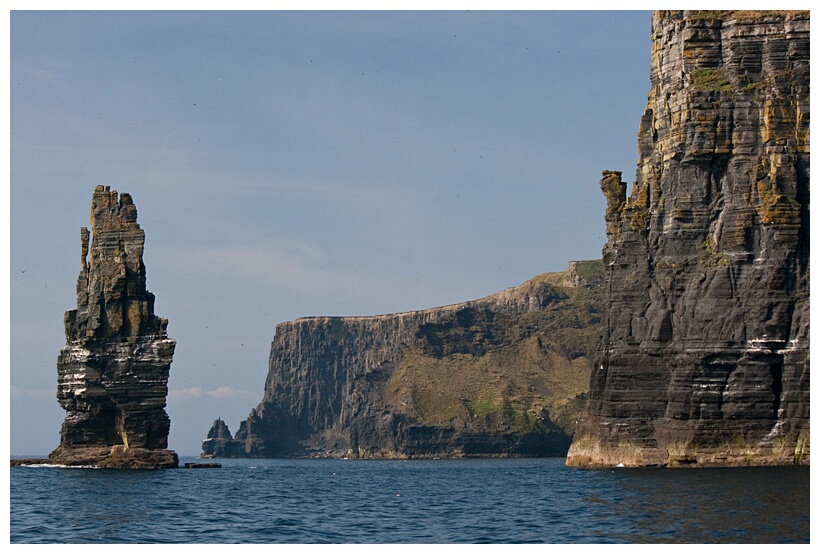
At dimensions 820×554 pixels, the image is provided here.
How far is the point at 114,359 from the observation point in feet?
488

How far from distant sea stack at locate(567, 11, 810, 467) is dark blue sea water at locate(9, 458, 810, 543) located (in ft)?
18.5

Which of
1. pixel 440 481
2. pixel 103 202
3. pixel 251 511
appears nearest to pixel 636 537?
pixel 251 511

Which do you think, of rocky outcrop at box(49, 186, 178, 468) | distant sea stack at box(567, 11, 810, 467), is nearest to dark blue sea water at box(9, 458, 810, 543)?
distant sea stack at box(567, 11, 810, 467)

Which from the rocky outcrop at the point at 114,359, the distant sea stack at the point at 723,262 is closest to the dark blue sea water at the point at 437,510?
the distant sea stack at the point at 723,262

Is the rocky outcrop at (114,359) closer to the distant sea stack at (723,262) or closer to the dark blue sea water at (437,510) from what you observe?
the dark blue sea water at (437,510)

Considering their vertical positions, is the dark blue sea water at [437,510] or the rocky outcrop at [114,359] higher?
the rocky outcrop at [114,359]

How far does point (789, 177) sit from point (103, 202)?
7262 cm

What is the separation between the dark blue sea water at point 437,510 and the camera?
70.9 metres

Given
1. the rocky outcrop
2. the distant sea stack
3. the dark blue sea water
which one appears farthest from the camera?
the rocky outcrop

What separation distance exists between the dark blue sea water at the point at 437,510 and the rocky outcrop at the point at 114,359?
68.8 feet

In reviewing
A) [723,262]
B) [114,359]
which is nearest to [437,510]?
[723,262]

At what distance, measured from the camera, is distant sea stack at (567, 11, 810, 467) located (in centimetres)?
11638

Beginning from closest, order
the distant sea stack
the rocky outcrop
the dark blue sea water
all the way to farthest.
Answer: the dark blue sea water < the distant sea stack < the rocky outcrop

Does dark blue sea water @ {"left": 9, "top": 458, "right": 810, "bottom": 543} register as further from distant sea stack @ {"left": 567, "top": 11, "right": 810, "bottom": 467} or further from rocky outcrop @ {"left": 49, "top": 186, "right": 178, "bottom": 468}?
rocky outcrop @ {"left": 49, "top": 186, "right": 178, "bottom": 468}
